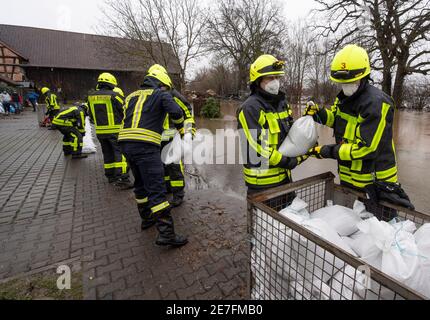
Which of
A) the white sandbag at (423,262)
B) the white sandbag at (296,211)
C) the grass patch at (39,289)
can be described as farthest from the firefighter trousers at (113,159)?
the white sandbag at (423,262)

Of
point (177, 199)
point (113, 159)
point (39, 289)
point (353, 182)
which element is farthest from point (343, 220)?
point (113, 159)

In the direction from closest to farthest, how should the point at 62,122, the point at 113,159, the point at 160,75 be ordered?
the point at 160,75, the point at 113,159, the point at 62,122

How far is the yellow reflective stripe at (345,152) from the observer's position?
6.82 ft

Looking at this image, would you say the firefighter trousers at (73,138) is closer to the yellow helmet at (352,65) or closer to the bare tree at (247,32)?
the yellow helmet at (352,65)

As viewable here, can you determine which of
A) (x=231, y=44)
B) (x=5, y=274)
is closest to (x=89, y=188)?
(x=5, y=274)

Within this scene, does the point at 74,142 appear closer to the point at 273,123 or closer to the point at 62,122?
the point at 62,122

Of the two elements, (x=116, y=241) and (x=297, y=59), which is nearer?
(x=116, y=241)

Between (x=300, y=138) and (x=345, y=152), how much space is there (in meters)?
0.36

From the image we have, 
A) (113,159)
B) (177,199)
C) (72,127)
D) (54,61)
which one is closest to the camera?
(177,199)

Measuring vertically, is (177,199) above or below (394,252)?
below

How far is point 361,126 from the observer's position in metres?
2.04

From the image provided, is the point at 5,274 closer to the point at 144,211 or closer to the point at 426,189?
the point at 144,211

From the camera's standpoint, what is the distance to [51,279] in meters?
2.57
